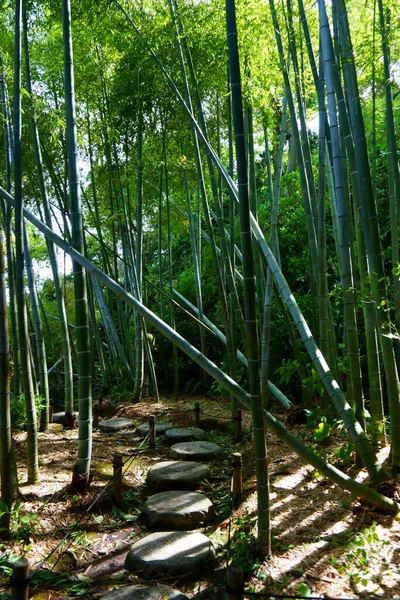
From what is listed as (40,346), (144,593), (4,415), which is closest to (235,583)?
(144,593)

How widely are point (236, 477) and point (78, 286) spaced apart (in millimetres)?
1491

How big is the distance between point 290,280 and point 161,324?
528 cm

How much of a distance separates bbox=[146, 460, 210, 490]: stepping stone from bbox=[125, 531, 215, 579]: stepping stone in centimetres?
79

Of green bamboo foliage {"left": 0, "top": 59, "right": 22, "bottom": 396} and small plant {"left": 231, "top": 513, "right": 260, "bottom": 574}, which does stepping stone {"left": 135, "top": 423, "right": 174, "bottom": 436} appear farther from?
small plant {"left": 231, "top": 513, "right": 260, "bottom": 574}

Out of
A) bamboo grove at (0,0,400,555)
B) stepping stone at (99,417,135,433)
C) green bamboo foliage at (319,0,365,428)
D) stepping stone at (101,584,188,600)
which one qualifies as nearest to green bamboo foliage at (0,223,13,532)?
bamboo grove at (0,0,400,555)

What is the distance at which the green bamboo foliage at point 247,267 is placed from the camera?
6.66 feet

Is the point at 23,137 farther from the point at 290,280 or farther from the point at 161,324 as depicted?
the point at 290,280

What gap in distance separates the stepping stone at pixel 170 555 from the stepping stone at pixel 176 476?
79cm

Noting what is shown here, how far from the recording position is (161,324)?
2.50 m

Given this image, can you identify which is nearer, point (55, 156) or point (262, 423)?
point (262, 423)

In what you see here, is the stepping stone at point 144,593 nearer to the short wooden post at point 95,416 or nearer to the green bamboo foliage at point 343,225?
the green bamboo foliage at point 343,225

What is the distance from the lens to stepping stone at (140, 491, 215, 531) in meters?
2.79

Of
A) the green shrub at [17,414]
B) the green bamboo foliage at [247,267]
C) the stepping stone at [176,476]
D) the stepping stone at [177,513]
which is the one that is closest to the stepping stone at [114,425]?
the green shrub at [17,414]

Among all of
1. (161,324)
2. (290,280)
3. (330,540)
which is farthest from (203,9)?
(330,540)
